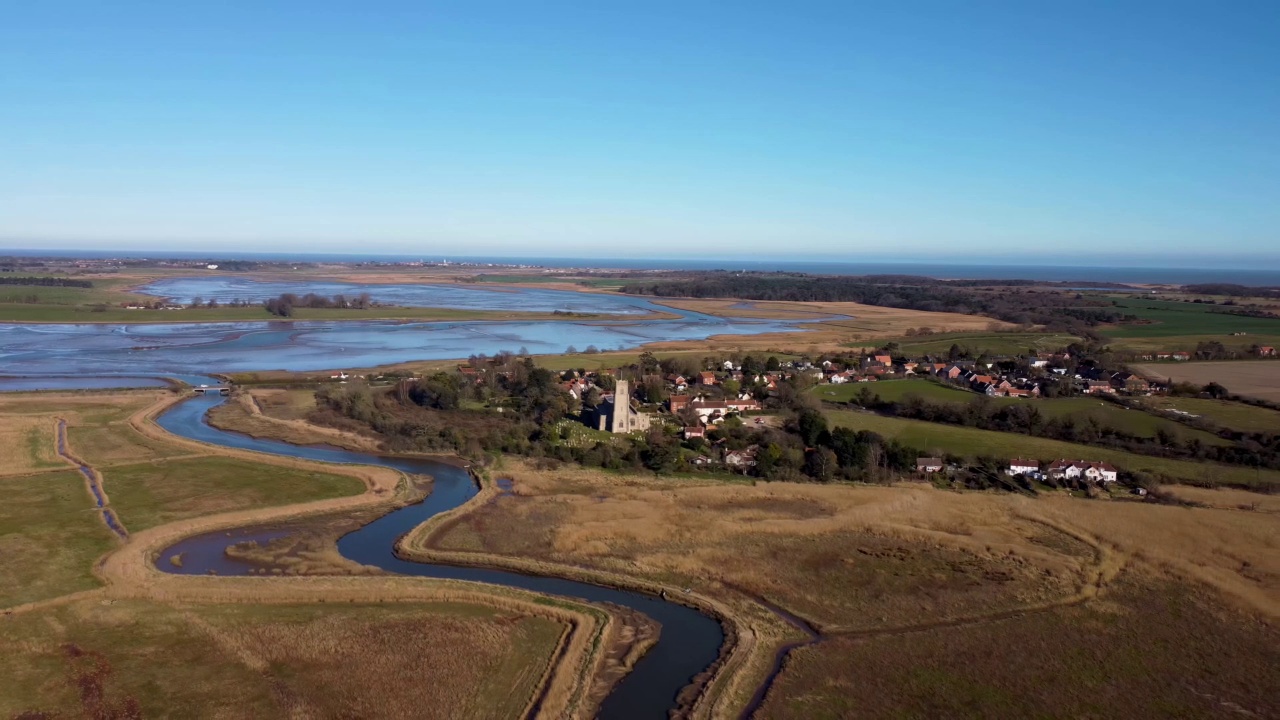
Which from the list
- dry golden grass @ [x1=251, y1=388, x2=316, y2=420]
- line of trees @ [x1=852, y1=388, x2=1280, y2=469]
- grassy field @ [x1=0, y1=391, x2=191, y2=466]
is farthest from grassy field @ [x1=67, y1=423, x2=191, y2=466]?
line of trees @ [x1=852, y1=388, x2=1280, y2=469]

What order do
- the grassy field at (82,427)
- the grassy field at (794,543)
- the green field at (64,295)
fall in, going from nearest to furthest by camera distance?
the grassy field at (794,543), the grassy field at (82,427), the green field at (64,295)

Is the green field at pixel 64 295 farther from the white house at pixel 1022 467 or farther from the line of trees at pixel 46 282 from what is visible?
the white house at pixel 1022 467

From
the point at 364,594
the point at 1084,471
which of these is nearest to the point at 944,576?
the point at 1084,471

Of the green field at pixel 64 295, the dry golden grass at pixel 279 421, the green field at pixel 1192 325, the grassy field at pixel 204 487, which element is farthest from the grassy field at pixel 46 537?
the green field at pixel 64 295

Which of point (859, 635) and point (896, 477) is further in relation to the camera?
point (896, 477)

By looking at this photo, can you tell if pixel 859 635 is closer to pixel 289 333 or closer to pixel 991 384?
pixel 991 384

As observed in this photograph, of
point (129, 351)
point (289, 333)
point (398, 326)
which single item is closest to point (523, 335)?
point (398, 326)
